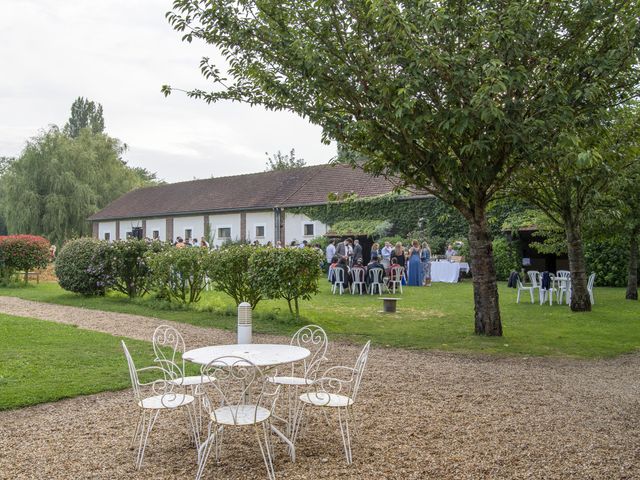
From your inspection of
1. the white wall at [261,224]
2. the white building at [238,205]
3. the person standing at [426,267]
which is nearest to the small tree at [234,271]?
the person standing at [426,267]

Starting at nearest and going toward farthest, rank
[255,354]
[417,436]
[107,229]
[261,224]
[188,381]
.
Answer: [255,354]
[417,436]
[188,381]
[261,224]
[107,229]

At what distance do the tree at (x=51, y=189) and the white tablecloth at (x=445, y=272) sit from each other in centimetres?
2246

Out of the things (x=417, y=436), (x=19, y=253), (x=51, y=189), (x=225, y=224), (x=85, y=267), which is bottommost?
(x=417, y=436)

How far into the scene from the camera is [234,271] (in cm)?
1216

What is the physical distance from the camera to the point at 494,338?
9.65 metres

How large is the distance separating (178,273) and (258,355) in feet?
31.8

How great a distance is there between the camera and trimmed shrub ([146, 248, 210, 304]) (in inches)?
526

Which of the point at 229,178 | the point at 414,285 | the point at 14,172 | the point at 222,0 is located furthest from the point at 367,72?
the point at 14,172

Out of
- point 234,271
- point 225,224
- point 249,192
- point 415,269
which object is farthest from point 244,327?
point 249,192

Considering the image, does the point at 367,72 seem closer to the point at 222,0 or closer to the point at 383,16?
the point at 383,16

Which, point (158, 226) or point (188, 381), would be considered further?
point (158, 226)

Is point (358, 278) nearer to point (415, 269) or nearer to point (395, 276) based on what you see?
point (395, 276)

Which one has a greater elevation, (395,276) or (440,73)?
(440,73)

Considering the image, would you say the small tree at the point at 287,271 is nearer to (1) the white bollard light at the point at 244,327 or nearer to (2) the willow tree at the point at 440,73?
(2) the willow tree at the point at 440,73
